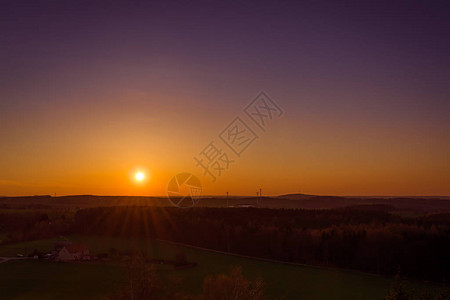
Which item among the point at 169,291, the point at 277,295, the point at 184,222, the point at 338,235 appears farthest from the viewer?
the point at 184,222

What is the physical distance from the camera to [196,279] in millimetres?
42969

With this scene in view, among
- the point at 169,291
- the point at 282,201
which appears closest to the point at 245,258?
the point at 169,291

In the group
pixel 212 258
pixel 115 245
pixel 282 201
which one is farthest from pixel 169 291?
pixel 282 201

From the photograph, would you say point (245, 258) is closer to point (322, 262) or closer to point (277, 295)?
point (322, 262)

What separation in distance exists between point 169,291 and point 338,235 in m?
26.3

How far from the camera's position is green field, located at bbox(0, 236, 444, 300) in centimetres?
3781

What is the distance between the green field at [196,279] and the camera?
124ft

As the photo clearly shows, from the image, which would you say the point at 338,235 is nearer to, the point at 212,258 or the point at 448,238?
the point at 448,238

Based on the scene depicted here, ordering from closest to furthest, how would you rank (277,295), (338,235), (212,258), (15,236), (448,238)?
(277,295) → (448,238) → (338,235) → (212,258) → (15,236)

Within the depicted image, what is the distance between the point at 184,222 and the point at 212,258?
16.0m

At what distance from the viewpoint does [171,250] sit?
60031 millimetres

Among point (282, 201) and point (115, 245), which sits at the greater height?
point (282, 201)

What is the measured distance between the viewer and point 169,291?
1196 inches

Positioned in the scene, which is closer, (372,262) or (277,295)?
(277,295)
